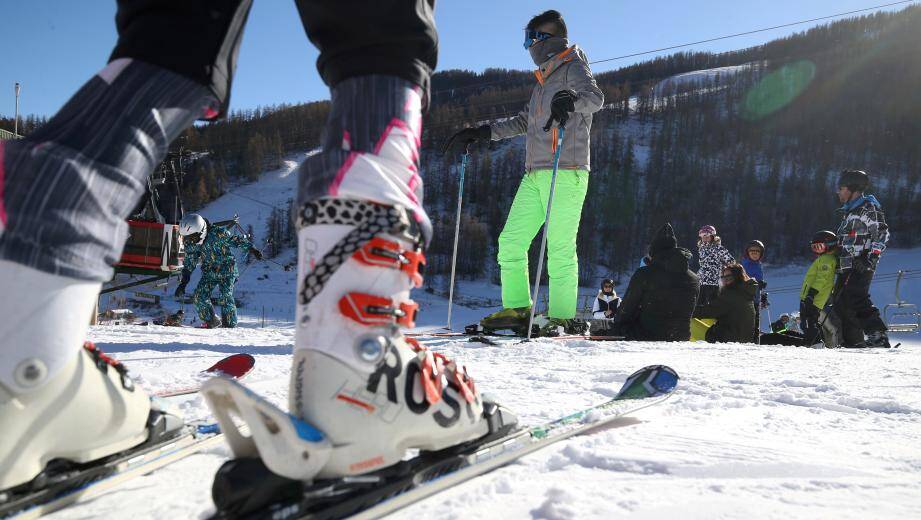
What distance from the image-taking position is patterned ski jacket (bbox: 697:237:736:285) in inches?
296

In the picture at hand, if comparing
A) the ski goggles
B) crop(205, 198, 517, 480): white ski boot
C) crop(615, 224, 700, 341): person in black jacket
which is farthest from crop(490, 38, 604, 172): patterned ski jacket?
the ski goggles

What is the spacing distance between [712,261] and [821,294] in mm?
1533

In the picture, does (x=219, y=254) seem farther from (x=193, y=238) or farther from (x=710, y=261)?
(x=710, y=261)

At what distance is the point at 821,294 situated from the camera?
20.6 ft

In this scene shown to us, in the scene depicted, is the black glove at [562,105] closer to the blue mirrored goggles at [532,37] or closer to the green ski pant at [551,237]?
the green ski pant at [551,237]

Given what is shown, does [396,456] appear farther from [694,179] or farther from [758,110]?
[758,110]

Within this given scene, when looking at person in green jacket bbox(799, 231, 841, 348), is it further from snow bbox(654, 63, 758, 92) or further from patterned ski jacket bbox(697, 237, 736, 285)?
snow bbox(654, 63, 758, 92)

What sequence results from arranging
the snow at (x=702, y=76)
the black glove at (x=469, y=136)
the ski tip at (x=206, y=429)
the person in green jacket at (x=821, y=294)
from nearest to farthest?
the ski tip at (x=206, y=429), the black glove at (x=469, y=136), the person in green jacket at (x=821, y=294), the snow at (x=702, y=76)

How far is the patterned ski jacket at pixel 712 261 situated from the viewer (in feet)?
24.6

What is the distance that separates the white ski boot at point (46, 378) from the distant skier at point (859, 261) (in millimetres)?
6568

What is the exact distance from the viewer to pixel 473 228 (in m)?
44.0

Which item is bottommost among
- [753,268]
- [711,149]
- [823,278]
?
[823,278]

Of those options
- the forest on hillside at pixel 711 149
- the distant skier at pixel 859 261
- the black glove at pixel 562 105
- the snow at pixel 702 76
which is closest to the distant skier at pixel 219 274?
the black glove at pixel 562 105

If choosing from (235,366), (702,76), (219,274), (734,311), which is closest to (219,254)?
(219,274)
